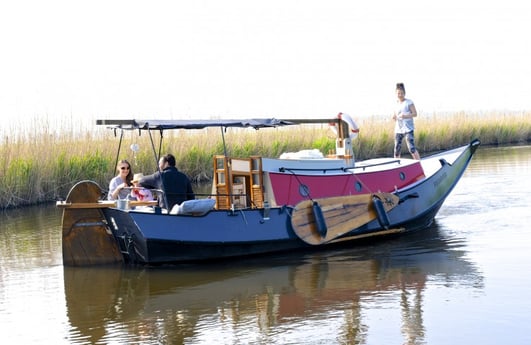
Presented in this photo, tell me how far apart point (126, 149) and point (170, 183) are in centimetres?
1031

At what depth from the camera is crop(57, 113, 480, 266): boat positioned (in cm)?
1148

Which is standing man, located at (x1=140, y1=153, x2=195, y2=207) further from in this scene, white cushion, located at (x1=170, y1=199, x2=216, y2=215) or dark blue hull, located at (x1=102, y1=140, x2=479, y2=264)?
dark blue hull, located at (x1=102, y1=140, x2=479, y2=264)

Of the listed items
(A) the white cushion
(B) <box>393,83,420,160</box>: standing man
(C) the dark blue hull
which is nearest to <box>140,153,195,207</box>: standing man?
(A) the white cushion

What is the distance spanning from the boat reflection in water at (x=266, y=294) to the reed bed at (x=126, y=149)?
3258mm

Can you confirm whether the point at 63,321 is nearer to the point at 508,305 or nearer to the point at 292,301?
the point at 292,301

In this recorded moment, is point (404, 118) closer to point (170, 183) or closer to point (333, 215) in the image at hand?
point (333, 215)

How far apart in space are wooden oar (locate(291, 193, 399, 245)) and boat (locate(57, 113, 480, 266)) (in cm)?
1

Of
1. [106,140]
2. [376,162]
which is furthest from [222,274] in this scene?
[106,140]

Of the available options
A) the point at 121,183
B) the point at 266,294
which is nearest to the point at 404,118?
the point at 121,183

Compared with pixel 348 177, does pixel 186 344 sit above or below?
below

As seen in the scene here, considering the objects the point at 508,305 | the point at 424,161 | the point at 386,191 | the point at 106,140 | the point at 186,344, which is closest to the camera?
the point at 186,344

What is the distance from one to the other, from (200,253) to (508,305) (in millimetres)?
4289

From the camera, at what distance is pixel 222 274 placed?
36.9 ft

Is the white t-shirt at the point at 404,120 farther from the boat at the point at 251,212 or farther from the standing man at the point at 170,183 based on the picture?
the standing man at the point at 170,183
